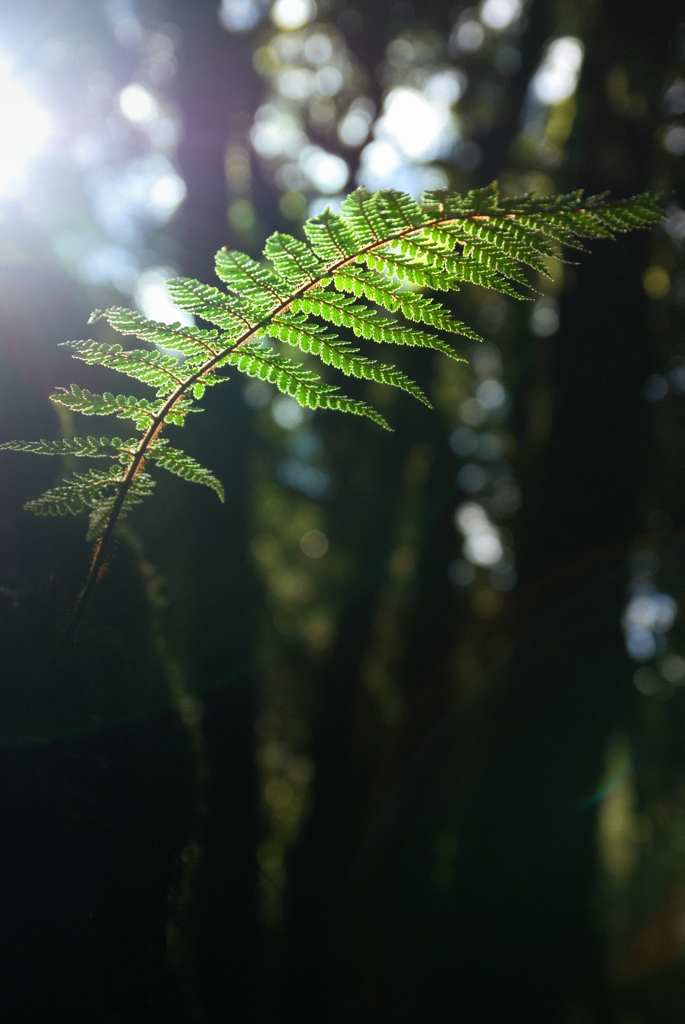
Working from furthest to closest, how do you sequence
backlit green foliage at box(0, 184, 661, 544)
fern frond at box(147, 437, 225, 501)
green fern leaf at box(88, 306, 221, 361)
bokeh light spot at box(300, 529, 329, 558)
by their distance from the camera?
bokeh light spot at box(300, 529, 329, 558) → fern frond at box(147, 437, 225, 501) → green fern leaf at box(88, 306, 221, 361) → backlit green foliage at box(0, 184, 661, 544)

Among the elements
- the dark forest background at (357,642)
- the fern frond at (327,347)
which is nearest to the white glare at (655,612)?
the dark forest background at (357,642)

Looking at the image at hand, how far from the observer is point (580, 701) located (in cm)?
670

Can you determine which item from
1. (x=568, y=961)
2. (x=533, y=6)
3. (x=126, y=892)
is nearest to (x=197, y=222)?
(x=533, y=6)

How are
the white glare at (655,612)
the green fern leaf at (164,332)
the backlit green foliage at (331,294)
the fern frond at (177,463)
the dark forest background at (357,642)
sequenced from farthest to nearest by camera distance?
the white glare at (655,612) < the dark forest background at (357,642) < the fern frond at (177,463) < the green fern leaf at (164,332) < the backlit green foliage at (331,294)

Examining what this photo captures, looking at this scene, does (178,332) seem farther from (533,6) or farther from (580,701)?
(533,6)

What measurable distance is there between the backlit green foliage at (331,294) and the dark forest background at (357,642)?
2.22ft

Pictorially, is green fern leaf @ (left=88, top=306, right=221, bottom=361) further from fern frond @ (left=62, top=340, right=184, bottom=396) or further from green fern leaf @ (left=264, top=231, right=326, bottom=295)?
green fern leaf @ (left=264, top=231, right=326, bottom=295)

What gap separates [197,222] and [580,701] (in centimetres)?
730

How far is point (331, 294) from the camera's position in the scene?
0.92 m

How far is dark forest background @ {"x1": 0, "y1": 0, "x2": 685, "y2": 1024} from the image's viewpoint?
4.55 feet

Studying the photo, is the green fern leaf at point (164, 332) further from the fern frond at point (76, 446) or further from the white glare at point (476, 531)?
the white glare at point (476, 531)

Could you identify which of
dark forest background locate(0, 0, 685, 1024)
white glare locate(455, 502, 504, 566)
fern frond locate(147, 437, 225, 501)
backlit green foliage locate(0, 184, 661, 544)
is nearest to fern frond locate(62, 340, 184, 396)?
backlit green foliage locate(0, 184, 661, 544)

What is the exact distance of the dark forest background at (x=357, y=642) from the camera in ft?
4.55

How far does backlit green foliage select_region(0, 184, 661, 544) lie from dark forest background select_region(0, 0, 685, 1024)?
677mm
